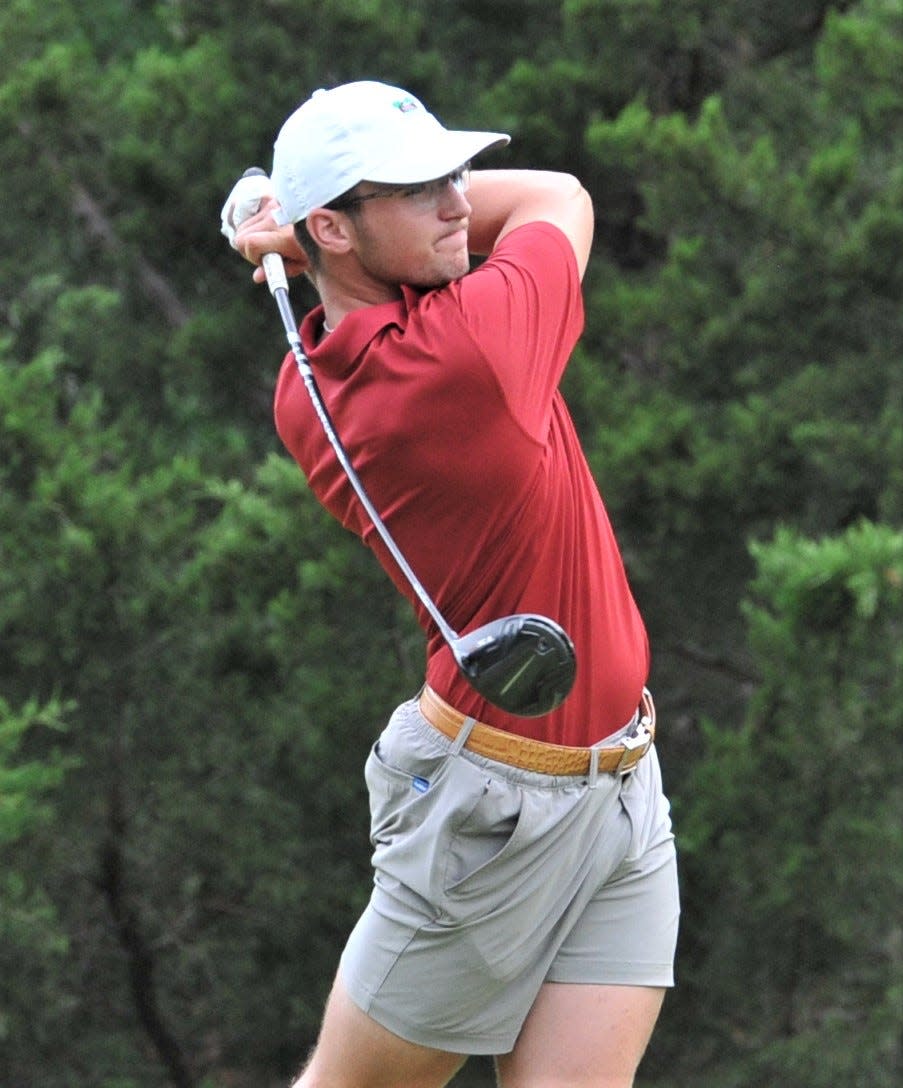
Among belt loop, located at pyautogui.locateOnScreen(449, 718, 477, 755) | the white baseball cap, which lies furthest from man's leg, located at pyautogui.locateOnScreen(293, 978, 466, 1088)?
the white baseball cap

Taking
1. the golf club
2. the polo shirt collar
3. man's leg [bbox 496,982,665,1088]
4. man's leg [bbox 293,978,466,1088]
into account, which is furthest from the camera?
man's leg [bbox 293,978,466,1088]

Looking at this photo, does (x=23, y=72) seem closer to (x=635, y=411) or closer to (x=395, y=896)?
(x=635, y=411)

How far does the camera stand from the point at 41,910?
17.1 feet

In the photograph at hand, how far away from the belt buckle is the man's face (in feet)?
2.41

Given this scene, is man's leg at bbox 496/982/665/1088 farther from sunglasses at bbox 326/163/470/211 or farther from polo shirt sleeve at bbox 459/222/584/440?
sunglasses at bbox 326/163/470/211

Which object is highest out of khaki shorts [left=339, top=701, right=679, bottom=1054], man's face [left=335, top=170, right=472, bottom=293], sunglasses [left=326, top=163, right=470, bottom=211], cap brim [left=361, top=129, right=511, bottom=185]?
cap brim [left=361, top=129, right=511, bottom=185]

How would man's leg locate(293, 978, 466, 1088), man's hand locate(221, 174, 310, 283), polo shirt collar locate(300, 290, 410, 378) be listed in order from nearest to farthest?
polo shirt collar locate(300, 290, 410, 378)
man's leg locate(293, 978, 466, 1088)
man's hand locate(221, 174, 310, 283)

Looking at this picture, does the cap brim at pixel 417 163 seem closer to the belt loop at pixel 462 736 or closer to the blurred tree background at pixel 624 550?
the belt loop at pixel 462 736

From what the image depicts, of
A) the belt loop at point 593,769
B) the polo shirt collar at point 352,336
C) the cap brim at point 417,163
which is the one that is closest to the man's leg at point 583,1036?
the belt loop at point 593,769

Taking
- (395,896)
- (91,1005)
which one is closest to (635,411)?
(91,1005)

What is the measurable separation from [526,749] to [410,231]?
2.50 feet

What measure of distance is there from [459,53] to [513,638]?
465 cm

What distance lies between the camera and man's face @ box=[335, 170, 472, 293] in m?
2.75

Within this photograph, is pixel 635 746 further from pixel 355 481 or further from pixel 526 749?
pixel 355 481
